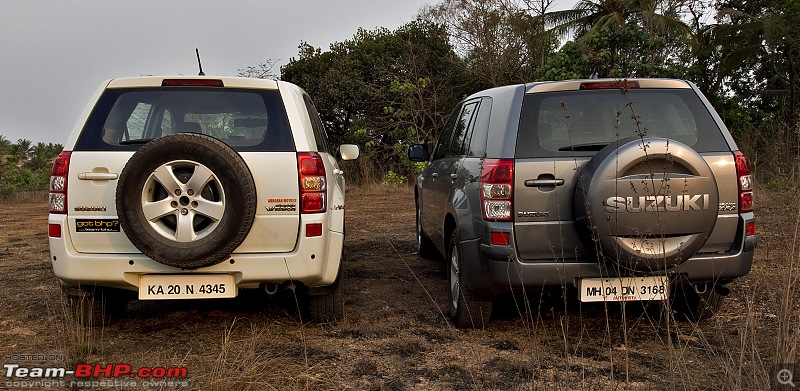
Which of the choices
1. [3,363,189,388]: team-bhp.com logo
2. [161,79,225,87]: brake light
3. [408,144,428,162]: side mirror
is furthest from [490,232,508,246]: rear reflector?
[408,144,428,162]: side mirror

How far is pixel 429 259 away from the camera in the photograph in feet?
23.0

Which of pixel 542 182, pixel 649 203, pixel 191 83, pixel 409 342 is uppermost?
pixel 191 83

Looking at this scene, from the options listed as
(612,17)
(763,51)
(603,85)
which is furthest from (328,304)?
(763,51)

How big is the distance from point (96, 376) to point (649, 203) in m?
3.02

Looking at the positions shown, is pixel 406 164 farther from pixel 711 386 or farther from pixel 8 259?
pixel 711 386

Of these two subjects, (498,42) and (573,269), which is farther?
(498,42)

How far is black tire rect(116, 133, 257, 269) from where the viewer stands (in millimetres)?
3494

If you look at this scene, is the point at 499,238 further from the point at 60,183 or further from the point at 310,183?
the point at 60,183

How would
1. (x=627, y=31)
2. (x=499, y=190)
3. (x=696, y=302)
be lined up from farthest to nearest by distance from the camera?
(x=627, y=31)
(x=696, y=302)
(x=499, y=190)

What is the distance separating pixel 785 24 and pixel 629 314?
16.7 m

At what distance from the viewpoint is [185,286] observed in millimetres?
3770

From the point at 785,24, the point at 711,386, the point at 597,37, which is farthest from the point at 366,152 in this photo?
the point at 711,386

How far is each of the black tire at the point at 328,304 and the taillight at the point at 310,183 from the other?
598mm

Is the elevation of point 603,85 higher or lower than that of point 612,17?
lower
